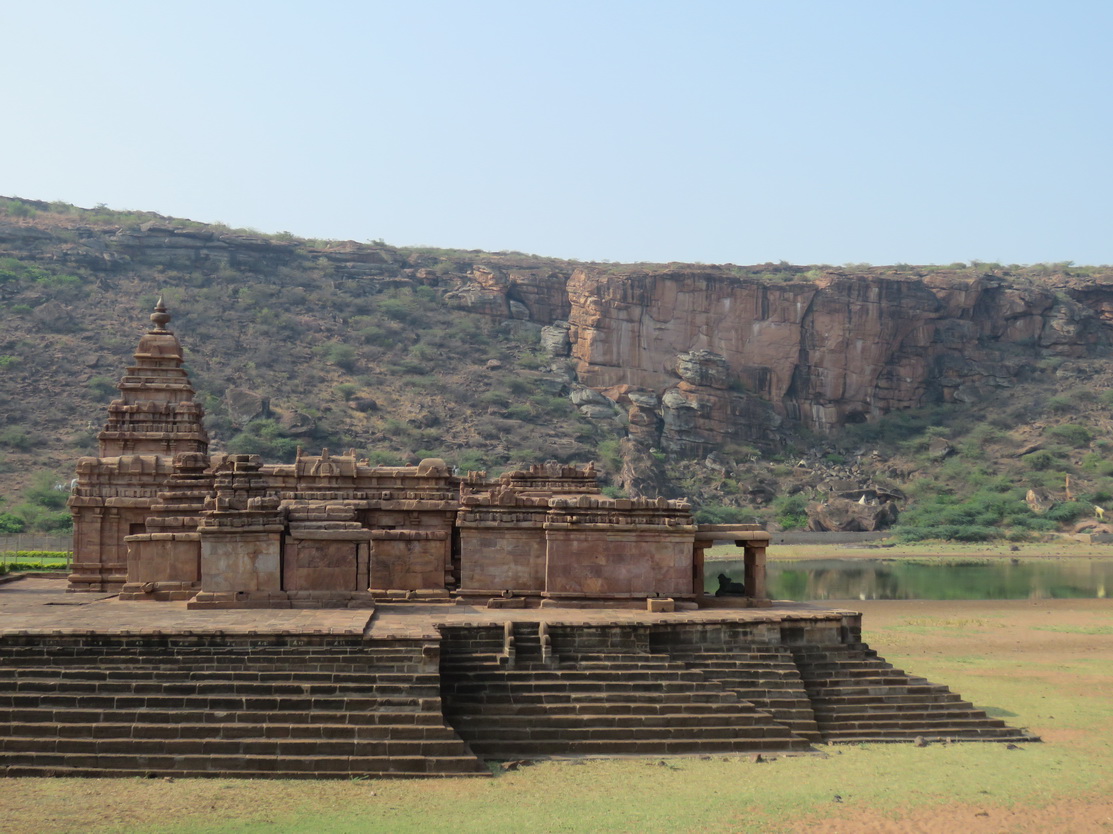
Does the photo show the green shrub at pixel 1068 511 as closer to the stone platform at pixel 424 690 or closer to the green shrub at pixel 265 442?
the green shrub at pixel 265 442

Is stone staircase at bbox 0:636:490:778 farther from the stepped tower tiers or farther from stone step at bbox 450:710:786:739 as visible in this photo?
the stepped tower tiers

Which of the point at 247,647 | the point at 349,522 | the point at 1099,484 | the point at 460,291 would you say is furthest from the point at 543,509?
the point at 460,291

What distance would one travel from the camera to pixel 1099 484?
69.3 meters

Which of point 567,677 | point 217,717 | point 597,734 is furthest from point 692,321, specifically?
point 217,717

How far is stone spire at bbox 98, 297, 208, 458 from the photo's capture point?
24.5 metres

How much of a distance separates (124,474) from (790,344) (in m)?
63.6

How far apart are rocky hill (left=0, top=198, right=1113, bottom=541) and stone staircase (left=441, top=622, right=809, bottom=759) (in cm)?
5126

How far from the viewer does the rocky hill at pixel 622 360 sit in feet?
229

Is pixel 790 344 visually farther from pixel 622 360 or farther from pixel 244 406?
pixel 244 406

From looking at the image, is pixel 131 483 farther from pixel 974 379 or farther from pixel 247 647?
pixel 974 379

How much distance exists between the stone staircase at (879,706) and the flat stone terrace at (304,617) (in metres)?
0.70

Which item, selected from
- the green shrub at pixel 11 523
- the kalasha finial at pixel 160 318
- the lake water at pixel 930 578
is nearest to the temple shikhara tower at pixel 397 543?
the kalasha finial at pixel 160 318

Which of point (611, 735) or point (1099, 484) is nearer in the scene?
point (611, 735)

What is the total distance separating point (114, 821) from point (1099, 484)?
222 feet
